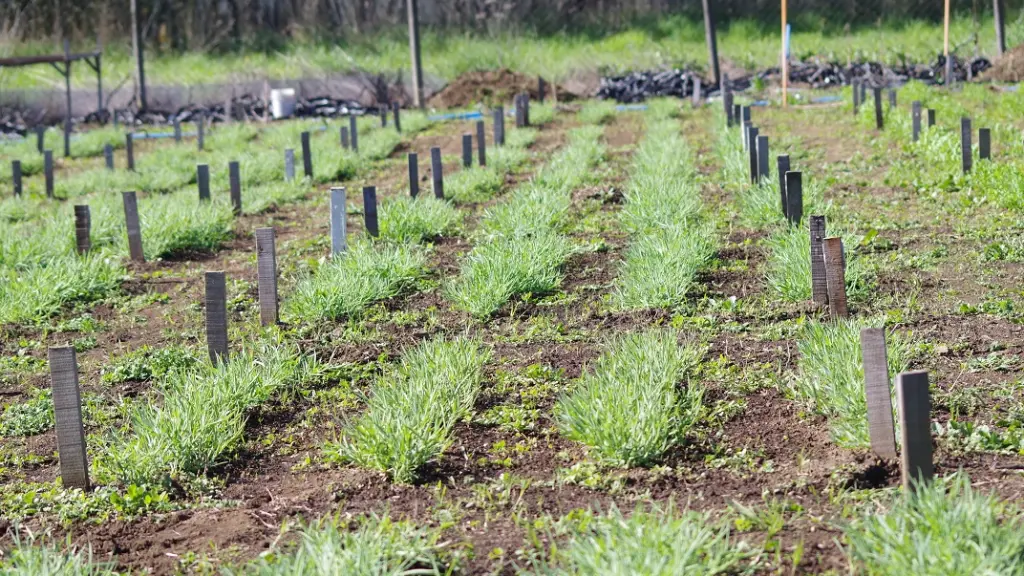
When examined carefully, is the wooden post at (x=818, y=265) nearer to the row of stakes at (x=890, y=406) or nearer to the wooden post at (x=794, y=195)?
the row of stakes at (x=890, y=406)

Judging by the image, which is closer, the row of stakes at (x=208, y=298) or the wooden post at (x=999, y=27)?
the row of stakes at (x=208, y=298)

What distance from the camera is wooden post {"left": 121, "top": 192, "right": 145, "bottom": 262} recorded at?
31.3ft

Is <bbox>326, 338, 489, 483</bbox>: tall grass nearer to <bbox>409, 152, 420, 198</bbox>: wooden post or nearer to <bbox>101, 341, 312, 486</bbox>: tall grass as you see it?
<bbox>101, 341, 312, 486</bbox>: tall grass

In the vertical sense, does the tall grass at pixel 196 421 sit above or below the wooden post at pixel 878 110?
below

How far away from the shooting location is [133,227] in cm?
959

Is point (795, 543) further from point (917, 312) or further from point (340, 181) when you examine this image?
point (340, 181)

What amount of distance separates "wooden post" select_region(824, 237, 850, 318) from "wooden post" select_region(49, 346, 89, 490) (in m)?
3.84

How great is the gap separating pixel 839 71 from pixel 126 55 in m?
22.3

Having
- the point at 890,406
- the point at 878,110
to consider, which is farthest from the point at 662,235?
the point at 878,110

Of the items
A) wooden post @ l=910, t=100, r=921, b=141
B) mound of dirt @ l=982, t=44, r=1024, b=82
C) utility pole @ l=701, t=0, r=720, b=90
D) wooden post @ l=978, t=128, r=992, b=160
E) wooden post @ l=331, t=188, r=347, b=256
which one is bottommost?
wooden post @ l=331, t=188, r=347, b=256

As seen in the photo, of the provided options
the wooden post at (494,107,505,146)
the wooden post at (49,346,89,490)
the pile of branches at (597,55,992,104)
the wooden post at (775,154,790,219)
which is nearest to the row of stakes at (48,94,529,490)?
the wooden post at (49,346,89,490)

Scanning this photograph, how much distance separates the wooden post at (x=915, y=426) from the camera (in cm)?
370

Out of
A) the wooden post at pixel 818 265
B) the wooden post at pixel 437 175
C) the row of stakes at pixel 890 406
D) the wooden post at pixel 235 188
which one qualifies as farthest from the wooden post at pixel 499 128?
the row of stakes at pixel 890 406

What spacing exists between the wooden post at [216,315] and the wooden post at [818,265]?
10.6ft
